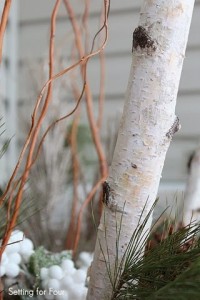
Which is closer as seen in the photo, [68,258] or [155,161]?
[155,161]

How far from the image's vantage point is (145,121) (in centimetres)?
51

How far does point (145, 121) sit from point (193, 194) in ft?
1.16

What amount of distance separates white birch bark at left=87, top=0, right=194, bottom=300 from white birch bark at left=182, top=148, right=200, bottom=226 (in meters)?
0.29

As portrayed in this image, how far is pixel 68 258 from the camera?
30.9 inches

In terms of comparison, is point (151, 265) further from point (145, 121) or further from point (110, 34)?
point (110, 34)

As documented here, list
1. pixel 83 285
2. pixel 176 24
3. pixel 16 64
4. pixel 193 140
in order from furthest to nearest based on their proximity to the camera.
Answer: pixel 16 64 → pixel 193 140 → pixel 83 285 → pixel 176 24

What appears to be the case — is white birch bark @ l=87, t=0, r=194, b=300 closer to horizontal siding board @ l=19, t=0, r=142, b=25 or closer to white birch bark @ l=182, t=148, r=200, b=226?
white birch bark @ l=182, t=148, r=200, b=226

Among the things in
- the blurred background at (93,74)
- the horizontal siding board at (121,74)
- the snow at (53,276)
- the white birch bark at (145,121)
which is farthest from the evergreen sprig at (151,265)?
the horizontal siding board at (121,74)

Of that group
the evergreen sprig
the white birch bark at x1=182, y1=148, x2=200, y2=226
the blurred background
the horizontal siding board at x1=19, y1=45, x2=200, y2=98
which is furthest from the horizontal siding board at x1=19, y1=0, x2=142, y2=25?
the evergreen sprig

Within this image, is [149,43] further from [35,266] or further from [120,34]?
[120,34]

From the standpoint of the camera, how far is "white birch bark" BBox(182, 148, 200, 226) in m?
0.81

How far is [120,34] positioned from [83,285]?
1.56 meters

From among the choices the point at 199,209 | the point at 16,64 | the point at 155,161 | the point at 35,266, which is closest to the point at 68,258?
the point at 35,266

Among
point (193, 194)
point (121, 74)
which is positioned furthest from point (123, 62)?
point (193, 194)
